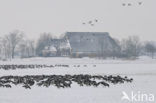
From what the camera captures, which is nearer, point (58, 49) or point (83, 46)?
point (83, 46)

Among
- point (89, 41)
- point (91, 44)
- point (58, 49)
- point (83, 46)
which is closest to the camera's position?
point (83, 46)

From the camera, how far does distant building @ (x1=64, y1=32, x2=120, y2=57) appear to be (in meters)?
159

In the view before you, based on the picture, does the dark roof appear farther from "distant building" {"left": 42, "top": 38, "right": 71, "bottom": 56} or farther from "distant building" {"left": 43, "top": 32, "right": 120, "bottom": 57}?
"distant building" {"left": 42, "top": 38, "right": 71, "bottom": 56}

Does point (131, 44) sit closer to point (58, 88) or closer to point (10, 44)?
point (10, 44)

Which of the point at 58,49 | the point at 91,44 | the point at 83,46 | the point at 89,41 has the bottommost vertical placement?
the point at 58,49

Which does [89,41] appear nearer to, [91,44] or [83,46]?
[91,44]

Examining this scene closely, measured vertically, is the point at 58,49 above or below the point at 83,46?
below

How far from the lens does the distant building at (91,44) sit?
159m

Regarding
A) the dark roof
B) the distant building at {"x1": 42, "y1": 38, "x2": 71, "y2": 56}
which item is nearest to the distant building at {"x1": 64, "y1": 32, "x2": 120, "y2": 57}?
the dark roof

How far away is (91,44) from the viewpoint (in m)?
164

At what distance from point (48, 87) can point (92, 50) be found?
135439mm

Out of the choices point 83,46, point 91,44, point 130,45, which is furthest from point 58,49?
point 130,45

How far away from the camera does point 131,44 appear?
185m

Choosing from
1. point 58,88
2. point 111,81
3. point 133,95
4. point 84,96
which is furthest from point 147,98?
point 111,81
